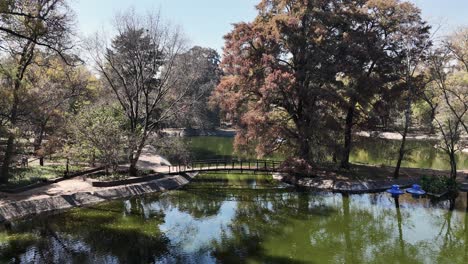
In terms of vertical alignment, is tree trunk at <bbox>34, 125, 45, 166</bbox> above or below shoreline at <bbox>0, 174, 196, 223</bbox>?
above

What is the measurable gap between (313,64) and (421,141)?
46867 millimetres

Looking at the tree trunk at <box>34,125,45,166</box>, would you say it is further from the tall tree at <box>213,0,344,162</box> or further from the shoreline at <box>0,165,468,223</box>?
the tall tree at <box>213,0,344,162</box>

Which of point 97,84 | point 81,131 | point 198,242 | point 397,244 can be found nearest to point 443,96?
point 397,244

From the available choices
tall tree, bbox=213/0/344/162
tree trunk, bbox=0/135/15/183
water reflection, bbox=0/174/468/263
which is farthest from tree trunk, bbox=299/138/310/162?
tree trunk, bbox=0/135/15/183

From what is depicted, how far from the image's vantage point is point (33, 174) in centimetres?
2561

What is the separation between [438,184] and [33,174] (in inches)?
1066

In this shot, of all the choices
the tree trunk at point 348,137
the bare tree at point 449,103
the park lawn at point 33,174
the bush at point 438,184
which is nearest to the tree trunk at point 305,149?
the tree trunk at point 348,137

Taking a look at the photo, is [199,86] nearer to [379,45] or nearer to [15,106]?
[379,45]

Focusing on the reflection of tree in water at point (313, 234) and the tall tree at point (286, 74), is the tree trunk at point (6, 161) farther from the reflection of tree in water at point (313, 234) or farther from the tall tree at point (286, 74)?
the tall tree at point (286, 74)

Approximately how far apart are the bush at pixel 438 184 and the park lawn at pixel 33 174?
82.9 feet

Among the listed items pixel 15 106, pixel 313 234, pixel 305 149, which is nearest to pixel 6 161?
pixel 15 106

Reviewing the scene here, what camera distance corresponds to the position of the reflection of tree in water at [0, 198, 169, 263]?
15.1 meters

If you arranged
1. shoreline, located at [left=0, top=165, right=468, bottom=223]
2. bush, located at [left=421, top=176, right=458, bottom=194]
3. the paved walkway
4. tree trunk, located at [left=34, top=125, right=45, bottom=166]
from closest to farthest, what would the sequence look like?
shoreline, located at [left=0, top=165, right=468, bottom=223]
the paved walkway
bush, located at [left=421, top=176, right=458, bottom=194]
tree trunk, located at [left=34, top=125, right=45, bottom=166]

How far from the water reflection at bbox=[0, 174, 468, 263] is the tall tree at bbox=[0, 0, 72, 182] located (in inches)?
266
